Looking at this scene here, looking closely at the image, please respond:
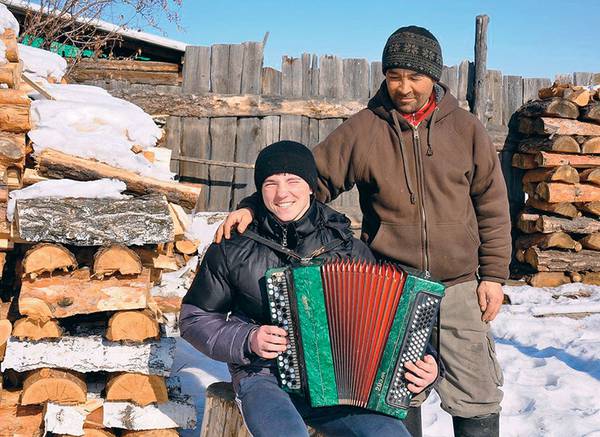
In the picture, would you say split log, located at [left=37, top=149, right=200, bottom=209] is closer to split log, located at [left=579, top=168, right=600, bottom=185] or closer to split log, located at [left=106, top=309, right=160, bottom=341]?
split log, located at [left=106, top=309, right=160, bottom=341]

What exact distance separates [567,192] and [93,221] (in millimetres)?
5919

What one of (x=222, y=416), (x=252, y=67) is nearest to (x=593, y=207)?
(x=252, y=67)

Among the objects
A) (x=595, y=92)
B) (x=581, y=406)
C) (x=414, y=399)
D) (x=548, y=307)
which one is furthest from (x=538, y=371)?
(x=595, y=92)

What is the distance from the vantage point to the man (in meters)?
3.22

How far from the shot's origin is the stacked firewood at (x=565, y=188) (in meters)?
7.99

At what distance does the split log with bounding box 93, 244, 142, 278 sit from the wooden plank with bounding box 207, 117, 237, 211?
429 cm

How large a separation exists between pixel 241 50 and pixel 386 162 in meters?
5.16

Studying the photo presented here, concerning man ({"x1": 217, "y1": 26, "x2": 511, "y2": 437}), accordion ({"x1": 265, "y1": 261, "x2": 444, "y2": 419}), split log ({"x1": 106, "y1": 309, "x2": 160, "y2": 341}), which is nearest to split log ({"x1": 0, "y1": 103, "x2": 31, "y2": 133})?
split log ({"x1": 106, "y1": 309, "x2": 160, "y2": 341})

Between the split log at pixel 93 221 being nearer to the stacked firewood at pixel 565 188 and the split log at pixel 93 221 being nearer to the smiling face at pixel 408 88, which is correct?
the smiling face at pixel 408 88

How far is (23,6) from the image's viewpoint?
28.0 ft

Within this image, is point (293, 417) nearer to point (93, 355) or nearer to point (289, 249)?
point (289, 249)

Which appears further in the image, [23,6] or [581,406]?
[23,6]

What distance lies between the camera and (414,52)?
3.08 metres

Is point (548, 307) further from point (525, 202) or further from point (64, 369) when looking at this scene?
point (64, 369)
